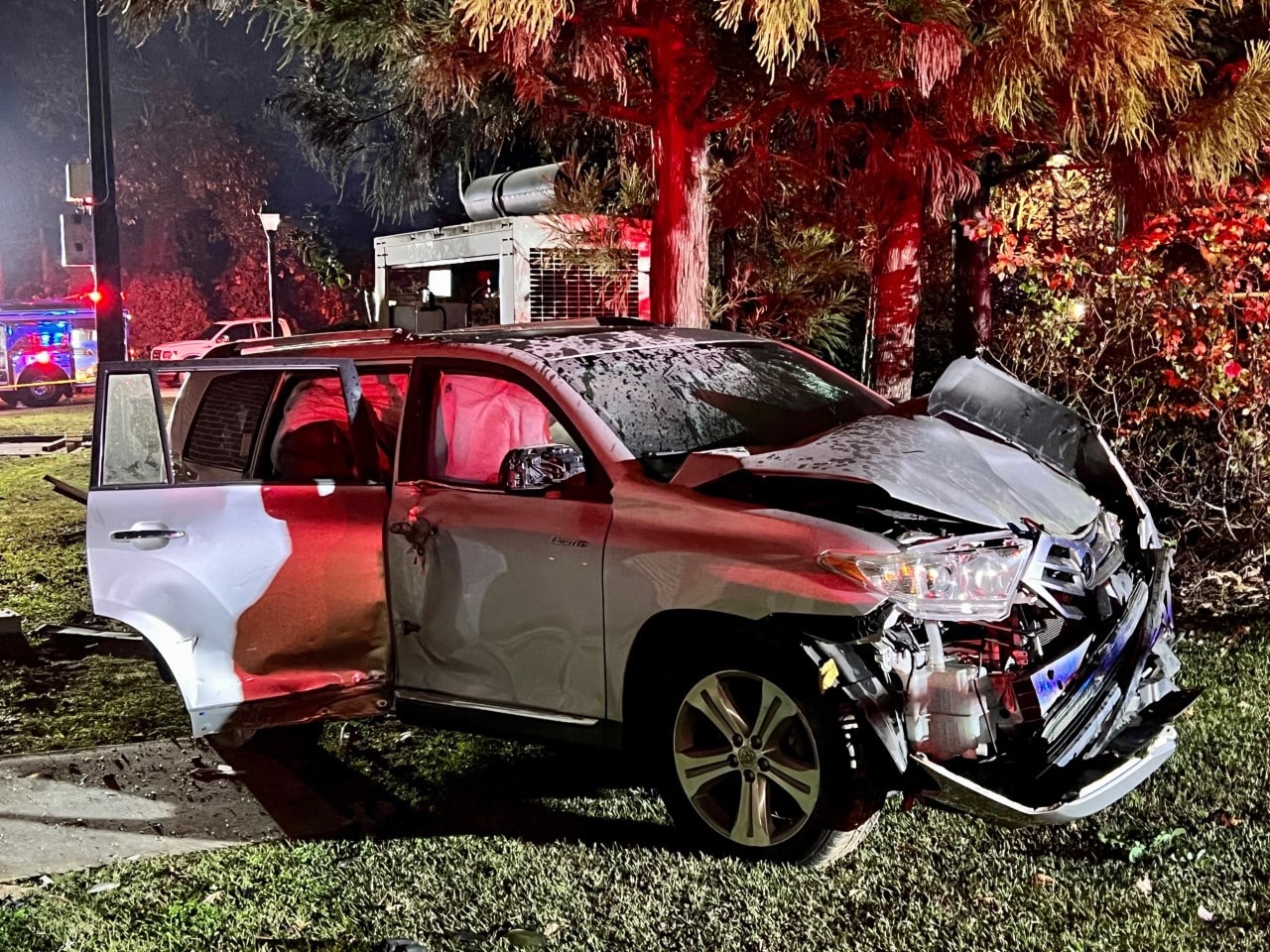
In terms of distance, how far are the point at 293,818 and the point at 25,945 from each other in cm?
107

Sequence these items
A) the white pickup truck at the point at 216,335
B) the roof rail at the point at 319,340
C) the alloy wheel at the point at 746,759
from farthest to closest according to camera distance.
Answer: the white pickup truck at the point at 216,335 → the roof rail at the point at 319,340 → the alloy wheel at the point at 746,759

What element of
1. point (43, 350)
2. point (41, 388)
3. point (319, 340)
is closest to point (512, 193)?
point (319, 340)

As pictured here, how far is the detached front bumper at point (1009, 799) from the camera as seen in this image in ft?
11.4

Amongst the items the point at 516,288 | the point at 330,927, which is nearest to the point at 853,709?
the point at 330,927

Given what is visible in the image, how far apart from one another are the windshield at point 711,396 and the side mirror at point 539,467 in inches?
8.3

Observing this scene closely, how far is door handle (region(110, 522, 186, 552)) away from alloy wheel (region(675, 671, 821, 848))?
6.69ft

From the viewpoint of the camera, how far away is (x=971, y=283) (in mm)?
9781

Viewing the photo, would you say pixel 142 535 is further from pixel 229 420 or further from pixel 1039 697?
pixel 1039 697

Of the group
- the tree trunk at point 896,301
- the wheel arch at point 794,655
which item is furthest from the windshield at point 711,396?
the tree trunk at point 896,301

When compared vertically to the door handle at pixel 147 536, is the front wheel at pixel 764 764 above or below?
below

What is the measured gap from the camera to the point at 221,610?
4711 millimetres

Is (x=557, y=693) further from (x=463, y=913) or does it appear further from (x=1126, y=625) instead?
(x=1126, y=625)

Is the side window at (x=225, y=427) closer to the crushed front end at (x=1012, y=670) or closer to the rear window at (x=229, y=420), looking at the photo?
the rear window at (x=229, y=420)

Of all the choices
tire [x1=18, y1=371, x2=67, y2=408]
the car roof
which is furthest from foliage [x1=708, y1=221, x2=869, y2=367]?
tire [x1=18, y1=371, x2=67, y2=408]
